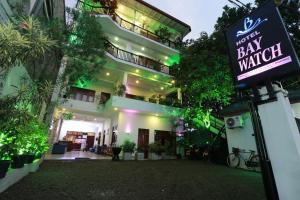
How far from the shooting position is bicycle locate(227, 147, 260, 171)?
7266mm

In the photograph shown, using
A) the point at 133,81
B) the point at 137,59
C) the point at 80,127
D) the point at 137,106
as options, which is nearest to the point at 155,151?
the point at 137,106

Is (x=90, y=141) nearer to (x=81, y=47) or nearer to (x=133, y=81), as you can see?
(x=133, y=81)

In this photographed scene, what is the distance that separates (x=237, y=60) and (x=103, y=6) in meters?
12.7

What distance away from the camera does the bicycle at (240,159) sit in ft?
23.8

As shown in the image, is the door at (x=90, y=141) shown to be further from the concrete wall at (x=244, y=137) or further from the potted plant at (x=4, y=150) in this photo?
the potted plant at (x=4, y=150)

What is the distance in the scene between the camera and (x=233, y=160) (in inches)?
325

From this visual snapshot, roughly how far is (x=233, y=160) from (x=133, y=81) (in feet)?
32.4

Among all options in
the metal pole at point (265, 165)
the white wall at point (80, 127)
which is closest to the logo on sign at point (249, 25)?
the metal pole at point (265, 165)

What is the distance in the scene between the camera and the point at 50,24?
6832 mm

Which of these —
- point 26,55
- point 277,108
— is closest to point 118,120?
point 26,55

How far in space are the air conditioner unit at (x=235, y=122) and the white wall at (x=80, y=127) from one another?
14897 millimetres

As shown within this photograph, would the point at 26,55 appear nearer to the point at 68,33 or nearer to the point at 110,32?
the point at 68,33

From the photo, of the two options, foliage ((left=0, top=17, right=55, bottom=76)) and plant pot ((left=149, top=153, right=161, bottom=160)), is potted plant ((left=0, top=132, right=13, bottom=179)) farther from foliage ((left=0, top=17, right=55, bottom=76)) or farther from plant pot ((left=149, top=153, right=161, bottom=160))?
plant pot ((left=149, top=153, right=161, bottom=160))

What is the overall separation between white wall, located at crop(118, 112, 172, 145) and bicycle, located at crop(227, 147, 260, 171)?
599 cm
